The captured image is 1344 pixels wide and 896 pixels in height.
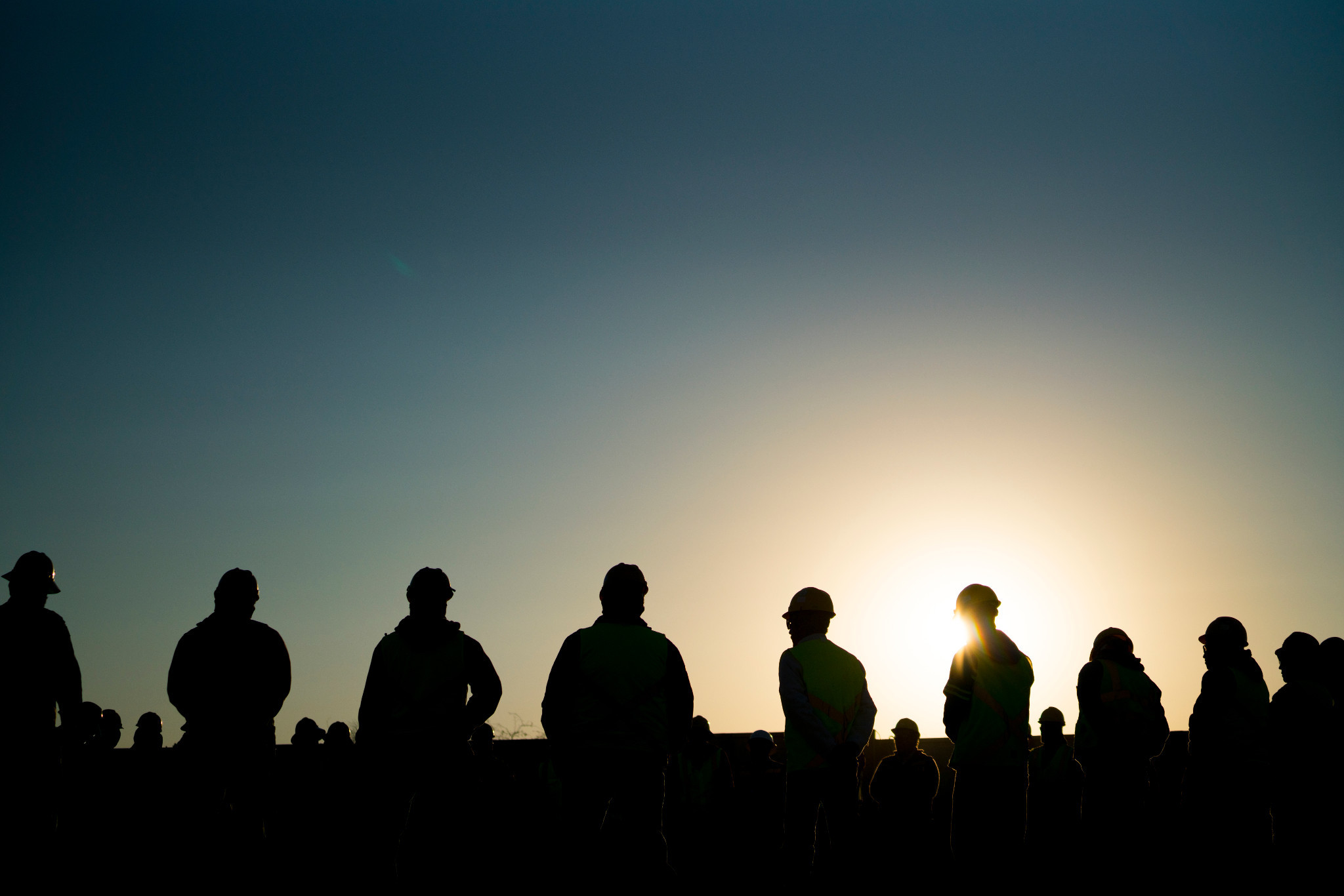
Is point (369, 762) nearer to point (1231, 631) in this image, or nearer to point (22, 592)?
point (22, 592)

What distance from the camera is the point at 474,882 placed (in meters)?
6.93

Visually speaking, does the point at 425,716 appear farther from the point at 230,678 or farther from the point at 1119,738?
the point at 1119,738

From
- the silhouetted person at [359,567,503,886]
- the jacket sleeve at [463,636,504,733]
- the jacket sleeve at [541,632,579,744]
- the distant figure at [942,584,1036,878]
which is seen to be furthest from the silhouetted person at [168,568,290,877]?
the distant figure at [942,584,1036,878]

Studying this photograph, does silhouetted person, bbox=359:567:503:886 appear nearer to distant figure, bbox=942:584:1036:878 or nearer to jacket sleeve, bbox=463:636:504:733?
jacket sleeve, bbox=463:636:504:733

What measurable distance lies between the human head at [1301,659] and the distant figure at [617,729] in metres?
4.88

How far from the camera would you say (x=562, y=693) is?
18.1 ft

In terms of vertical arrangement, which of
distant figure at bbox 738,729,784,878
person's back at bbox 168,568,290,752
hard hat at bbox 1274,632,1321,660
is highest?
hard hat at bbox 1274,632,1321,660

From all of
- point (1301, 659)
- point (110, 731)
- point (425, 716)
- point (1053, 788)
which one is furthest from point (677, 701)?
point (110, 731)

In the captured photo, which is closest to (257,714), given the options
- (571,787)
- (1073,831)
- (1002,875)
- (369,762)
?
(369,762)

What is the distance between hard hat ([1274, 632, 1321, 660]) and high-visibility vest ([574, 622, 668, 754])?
5.09m

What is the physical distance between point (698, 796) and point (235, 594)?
6.08m

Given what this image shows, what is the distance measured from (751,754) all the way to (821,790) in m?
6.56

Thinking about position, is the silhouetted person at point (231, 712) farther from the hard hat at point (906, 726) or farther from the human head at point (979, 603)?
the hard hat at point (906, 726)

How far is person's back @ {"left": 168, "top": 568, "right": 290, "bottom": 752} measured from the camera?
581 cm
